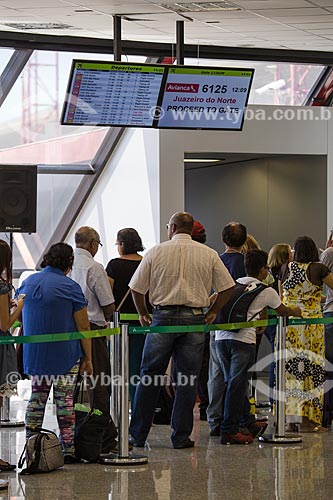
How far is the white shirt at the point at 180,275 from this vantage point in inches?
288

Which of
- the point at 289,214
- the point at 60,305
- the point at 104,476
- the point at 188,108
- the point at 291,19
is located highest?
the point at 291,19

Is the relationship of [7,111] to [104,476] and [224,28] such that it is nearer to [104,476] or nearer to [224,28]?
[224,28]

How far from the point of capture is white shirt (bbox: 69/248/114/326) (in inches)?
290

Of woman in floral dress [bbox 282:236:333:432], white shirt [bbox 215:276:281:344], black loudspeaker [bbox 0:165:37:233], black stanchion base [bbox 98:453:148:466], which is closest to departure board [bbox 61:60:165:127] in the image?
black loudspeaker [bbox 0:165:37:233]

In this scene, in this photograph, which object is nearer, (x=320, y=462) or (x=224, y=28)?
(x=320, y=462)

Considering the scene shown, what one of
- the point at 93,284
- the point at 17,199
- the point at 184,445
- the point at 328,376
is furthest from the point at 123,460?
the point at 17,199

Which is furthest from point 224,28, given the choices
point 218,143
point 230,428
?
point 230,428

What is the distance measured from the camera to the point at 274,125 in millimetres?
11047

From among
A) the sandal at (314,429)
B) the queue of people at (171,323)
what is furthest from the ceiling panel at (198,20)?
the sandal at (314,429)

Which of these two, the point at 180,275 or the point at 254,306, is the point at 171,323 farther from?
the point at 254,306

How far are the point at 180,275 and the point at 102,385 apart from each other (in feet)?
2.92

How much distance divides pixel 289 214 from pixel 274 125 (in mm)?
1136

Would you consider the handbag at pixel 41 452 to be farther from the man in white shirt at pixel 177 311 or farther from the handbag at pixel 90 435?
the man in white shirt at pixel 177 311

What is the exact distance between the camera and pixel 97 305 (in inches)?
293
